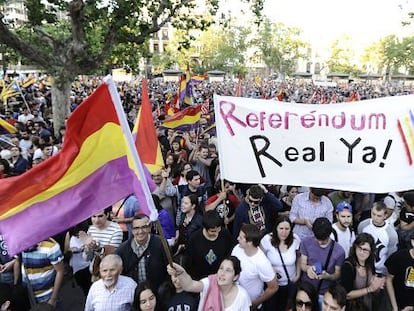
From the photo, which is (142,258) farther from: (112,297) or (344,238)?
(344,238)

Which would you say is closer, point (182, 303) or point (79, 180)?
point (79, 180)

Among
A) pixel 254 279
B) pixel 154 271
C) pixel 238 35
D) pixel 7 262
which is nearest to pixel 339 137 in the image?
Answer: pixel 254 279

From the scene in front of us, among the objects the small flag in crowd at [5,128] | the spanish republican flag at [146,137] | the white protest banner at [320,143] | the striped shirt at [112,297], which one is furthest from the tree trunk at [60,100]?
the striped shirt at [112,297]

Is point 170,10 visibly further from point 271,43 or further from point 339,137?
point 271,43

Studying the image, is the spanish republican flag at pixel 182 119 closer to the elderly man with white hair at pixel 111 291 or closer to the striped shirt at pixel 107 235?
the striped shirt at pixel 107 235

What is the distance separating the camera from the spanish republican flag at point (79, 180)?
2699 mm

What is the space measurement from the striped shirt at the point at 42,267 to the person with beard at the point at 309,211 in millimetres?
2406

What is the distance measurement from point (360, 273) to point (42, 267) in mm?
2690

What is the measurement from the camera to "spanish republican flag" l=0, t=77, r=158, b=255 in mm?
2699

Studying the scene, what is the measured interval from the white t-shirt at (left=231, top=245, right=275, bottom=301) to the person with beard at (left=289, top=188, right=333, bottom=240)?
1005mm

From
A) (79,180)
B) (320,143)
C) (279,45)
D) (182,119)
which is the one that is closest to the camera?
(79,180)

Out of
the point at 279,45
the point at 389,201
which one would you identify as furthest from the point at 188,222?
the point at 279,45

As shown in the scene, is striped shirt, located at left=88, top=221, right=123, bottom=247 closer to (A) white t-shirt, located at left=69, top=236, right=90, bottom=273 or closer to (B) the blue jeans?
(A) white t-shirt, located at left=69, top=236, right=90, bottom=273

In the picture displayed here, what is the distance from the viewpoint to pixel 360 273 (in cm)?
358
